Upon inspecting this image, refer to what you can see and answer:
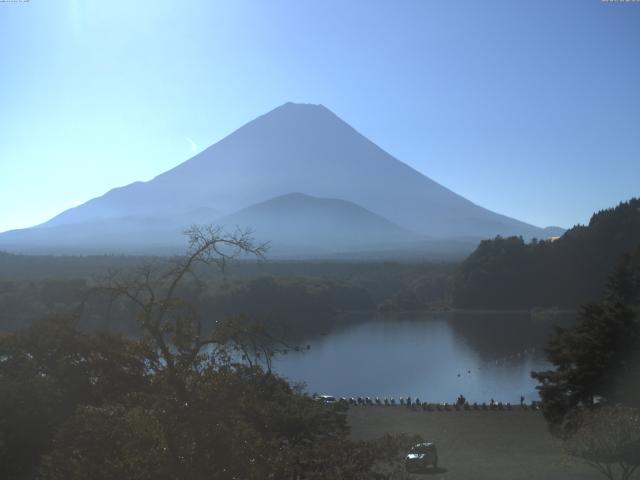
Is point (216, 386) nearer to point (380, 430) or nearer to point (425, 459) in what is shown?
point (425, 459)

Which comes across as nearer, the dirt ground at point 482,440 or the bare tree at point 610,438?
the bare tree at point 610,438

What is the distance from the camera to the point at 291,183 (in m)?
129

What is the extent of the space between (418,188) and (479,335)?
364 feet

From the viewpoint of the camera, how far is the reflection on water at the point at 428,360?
18.1 m

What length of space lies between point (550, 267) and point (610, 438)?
33.7m

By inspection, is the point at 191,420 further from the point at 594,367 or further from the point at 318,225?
the point at 318,225

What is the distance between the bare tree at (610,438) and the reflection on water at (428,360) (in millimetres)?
9609

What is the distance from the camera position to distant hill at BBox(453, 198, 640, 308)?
121 feet

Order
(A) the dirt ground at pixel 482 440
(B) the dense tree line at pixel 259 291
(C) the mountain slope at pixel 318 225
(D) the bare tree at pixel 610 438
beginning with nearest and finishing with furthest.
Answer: (D) the bare tree at pixel 610 438 < (A) the dirt ground at pixel 482 440 < (B) the dense tree line at pixel 259 291 < (C) the mountain slope at pixel 318 225

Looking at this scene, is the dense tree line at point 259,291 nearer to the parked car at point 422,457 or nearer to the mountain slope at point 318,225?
the parked car at point 422,457

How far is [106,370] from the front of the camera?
5270 mm

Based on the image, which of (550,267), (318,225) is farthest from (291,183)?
(550,267)

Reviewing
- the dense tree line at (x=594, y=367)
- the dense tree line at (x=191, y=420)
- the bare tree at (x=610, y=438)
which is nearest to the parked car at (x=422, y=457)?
the dense tree line at (x=594, y=367)

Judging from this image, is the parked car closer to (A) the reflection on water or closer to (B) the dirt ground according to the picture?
(B) the dirt ground
